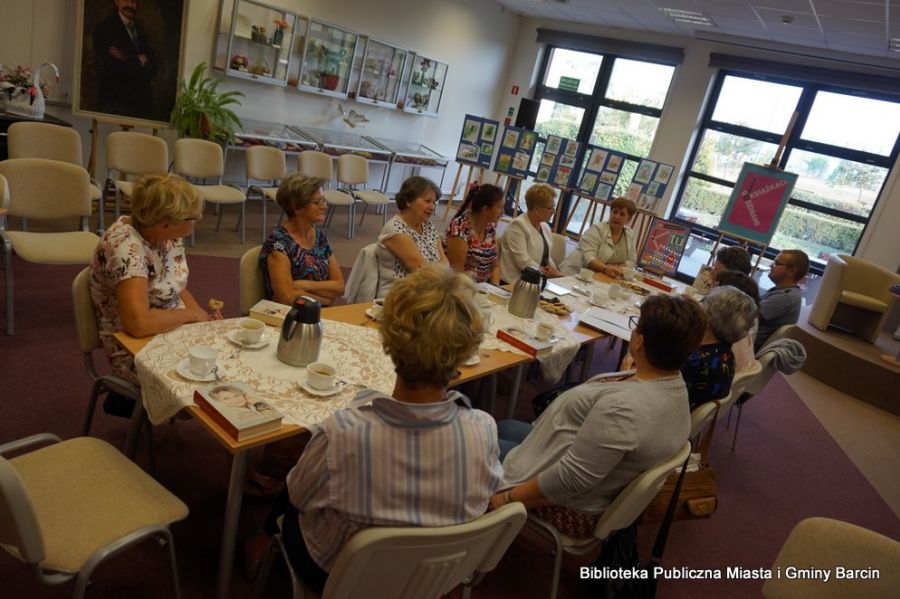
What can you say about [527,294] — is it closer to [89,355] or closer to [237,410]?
[237,410]

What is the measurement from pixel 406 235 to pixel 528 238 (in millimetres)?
1140

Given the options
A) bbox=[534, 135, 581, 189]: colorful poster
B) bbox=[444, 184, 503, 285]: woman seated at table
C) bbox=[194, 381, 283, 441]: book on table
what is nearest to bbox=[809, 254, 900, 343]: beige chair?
bbox=[534, 135, 581, 189]: colorful poster

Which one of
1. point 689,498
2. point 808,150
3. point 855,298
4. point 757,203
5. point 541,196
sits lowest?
point 689,498

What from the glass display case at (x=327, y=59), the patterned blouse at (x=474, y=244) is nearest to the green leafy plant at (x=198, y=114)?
the glass display case at (x=327, y=59)

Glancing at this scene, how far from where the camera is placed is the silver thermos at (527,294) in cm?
291

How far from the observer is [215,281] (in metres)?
4.41

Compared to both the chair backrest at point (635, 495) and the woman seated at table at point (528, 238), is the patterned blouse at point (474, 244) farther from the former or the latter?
the chair backrest at point (635, 495)

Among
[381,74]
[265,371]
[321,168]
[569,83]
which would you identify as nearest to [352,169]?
[321,168]

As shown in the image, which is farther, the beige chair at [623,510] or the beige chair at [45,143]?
the beige chair at [45,143]

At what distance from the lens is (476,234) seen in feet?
12.0

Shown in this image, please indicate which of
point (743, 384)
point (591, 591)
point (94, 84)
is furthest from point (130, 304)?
point (94, 84)

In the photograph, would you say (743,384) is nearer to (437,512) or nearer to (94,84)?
(437,512)

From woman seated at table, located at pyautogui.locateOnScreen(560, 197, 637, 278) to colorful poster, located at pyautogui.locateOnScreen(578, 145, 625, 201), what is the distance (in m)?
3.25

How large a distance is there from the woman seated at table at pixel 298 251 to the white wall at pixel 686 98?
22.2 ft
